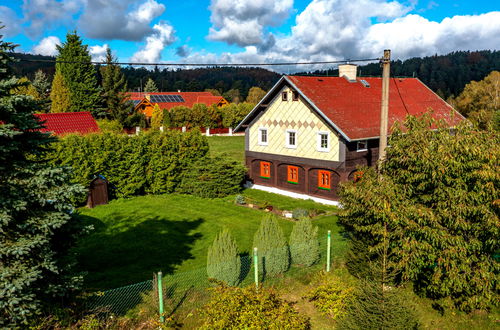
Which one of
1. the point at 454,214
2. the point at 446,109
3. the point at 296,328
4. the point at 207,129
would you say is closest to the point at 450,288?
the point at 454,214

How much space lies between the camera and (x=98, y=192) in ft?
71.3

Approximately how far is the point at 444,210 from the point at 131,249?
11.7 meters

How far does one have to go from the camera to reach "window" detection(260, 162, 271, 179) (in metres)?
27.4

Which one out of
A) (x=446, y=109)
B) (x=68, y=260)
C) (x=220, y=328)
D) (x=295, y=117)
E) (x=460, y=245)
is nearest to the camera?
(x=220, y=328)

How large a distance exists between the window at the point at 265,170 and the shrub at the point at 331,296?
16499 mm

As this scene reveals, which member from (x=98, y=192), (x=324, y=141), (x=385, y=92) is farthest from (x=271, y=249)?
(x=98, y=192)

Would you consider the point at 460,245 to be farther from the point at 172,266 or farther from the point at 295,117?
the point at 295,117

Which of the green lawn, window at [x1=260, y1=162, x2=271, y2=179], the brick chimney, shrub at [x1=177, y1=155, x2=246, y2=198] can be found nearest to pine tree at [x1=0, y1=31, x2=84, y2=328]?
shrub at [x1=177, y1=155, x2=246, y2=198]

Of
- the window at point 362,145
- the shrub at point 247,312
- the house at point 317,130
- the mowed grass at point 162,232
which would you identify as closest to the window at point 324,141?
the house at point 317,130

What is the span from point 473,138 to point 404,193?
2237 millimetres

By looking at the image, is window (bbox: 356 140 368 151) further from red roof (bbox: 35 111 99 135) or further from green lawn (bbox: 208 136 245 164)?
red roof (bbox: 35 111 99 135)

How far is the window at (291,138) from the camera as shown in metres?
25.2

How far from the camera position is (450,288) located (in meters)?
10.2

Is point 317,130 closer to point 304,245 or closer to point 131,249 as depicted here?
point 304,245
